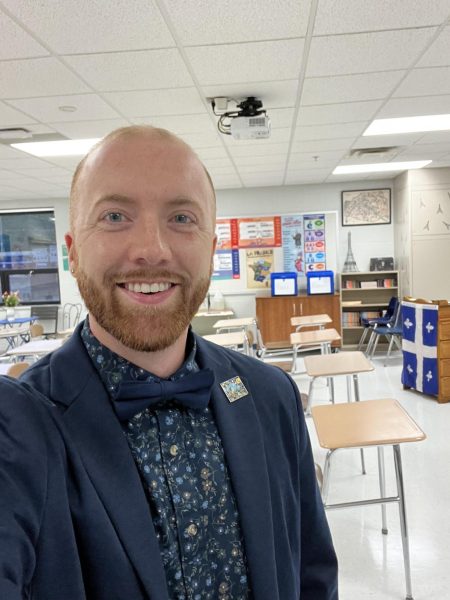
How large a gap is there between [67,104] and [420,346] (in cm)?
393

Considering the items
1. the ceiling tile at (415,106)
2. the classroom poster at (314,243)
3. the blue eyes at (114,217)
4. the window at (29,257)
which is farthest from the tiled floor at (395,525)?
the window at (29,257)

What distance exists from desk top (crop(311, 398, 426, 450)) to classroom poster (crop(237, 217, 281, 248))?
534 centimetres

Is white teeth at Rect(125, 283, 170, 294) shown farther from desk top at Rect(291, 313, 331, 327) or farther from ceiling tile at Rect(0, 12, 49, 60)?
desk top at Rect(291, 313, 331, 327)

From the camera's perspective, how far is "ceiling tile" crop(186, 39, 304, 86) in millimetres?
2426

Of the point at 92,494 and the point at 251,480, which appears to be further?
the point at 251,480

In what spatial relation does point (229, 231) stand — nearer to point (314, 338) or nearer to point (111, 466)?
point (314, 338)

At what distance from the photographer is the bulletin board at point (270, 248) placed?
7312 millimetres

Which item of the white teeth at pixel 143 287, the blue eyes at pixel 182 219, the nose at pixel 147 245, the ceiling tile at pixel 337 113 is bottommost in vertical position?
the white teeth at pixel 143 287

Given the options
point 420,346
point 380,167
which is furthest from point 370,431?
point 380,167

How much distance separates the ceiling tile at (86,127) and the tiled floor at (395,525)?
10.3ft

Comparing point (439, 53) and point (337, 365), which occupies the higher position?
point (439, 53)

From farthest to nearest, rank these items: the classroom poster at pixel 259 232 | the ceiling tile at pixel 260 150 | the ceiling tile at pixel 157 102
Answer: the classroom poster at pixel 259 232 < the ceiling tile at pixel 260 150 < the ceiling tile at pixel 157 102

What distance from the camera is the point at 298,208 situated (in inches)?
289

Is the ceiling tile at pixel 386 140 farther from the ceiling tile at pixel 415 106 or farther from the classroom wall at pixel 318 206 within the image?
the classroom wall at pixel 318 206
